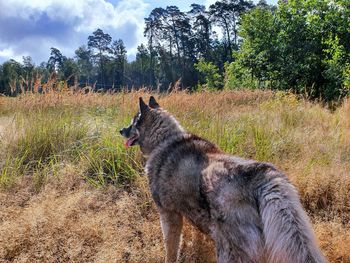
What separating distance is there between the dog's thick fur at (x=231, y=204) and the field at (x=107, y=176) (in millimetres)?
A: 731

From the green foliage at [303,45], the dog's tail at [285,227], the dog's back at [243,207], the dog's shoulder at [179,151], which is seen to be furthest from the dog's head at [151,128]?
the green foliage at [303,45]

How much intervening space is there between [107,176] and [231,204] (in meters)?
2.50

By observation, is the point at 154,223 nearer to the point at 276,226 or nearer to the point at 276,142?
the point at 276,226

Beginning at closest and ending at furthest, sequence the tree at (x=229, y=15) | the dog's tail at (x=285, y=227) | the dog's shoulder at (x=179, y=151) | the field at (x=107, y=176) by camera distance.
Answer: the dog's tail at (x=285, y=227), the dog's shoulder at (x=179, y=151), the field at (x=107, y=176), the tree at (x=229, y=15)

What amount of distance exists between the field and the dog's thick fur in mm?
731

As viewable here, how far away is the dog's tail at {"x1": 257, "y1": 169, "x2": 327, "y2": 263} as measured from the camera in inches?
68.0

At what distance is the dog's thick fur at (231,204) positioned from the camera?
178 centimetres

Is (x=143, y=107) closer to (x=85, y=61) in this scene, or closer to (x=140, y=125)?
(x=140, y=125)

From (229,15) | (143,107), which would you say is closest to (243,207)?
(143,107)

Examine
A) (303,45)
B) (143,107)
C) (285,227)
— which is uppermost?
(303,45)

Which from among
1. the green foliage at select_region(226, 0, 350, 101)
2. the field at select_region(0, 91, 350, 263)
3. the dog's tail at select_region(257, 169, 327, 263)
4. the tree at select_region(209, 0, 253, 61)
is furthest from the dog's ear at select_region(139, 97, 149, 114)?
the tree at select_region(209, 0, 253, 61)

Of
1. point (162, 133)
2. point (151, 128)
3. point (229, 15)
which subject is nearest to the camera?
point (162, 133)

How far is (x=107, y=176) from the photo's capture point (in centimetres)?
417

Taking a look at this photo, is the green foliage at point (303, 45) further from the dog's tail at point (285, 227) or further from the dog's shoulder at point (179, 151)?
the dog's tail at point (285, 227)
